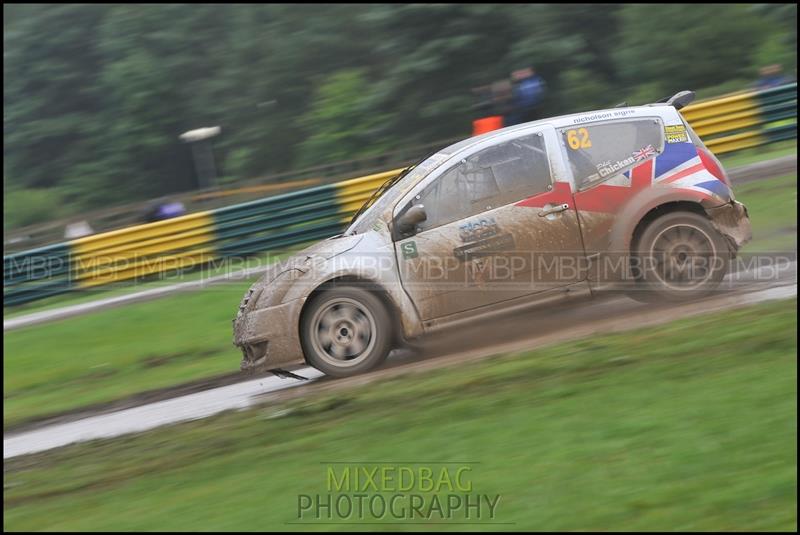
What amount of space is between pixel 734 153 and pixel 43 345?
10957mm

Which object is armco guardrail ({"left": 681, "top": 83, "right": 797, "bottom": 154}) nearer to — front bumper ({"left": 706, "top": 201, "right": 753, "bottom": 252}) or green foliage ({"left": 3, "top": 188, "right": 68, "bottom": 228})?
front bumper ({"left": 706, "top": 201, "right": 753, "bottom": 252})

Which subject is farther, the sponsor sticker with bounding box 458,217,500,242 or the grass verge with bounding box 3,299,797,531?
the sponsor sticker with bounding box 458,217,500,242

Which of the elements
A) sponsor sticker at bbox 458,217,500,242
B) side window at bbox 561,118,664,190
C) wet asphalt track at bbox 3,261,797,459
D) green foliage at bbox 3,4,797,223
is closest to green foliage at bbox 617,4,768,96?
green foliage at bbox 3,4,797,223

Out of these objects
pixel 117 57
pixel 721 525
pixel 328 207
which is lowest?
pixel 721 525

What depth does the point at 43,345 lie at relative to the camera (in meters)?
13.1

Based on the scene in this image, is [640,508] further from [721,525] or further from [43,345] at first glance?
[43,345]

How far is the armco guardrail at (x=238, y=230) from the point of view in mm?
16453

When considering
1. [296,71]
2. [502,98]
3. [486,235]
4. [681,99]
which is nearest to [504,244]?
[486,235]

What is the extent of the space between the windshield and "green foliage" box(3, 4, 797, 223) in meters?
20.4

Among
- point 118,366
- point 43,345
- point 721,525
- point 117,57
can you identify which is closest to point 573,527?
point 721,525

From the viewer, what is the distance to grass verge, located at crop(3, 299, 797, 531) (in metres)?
5.00

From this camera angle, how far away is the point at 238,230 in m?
16.7

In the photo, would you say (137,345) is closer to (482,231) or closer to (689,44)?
(482,231)
